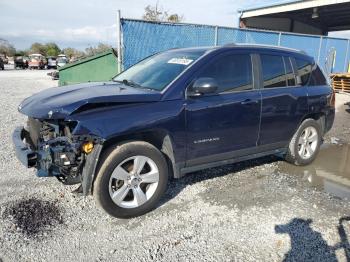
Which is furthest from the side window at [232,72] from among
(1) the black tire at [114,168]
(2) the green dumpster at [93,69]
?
(2) the green dumpster at [93,69]

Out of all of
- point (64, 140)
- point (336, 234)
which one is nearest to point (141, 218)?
point (64, 140)

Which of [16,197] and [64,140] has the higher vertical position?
[64,140]

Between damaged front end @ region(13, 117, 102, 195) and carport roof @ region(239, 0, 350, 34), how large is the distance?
14.5 m

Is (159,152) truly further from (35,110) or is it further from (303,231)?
(303,231)

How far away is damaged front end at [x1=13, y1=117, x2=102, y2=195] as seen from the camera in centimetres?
338

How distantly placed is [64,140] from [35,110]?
473mm

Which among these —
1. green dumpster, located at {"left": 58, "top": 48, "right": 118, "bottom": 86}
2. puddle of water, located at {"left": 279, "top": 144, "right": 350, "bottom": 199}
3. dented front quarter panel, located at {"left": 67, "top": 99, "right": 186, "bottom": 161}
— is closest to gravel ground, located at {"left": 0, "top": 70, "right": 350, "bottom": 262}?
puddle of water, located at {"left": 279, "top": 144, "right": 350, "bottom": 199}

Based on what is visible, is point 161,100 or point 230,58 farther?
point 230,58

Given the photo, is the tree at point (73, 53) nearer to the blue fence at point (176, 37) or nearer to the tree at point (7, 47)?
the tree at point (7, 47)

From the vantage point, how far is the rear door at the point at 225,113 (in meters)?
3.97

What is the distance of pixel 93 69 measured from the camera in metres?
10.7

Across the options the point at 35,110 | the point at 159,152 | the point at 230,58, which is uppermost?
the point at 230,58

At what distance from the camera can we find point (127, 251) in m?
3.13

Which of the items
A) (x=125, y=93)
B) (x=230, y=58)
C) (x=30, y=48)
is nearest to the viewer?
(x=125, y=93)
